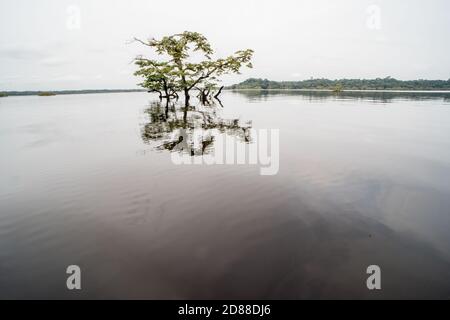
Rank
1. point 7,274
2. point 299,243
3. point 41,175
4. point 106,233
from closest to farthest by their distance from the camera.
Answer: point 7,274
point 299,243
point 106,233
point 41,175

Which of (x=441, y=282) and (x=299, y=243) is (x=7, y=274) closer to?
(x=299, y=243)

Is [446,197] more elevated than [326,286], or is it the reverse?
[446,197]

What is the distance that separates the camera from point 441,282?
14.4 feet

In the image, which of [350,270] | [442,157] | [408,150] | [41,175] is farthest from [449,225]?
[41,175]

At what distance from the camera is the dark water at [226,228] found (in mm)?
4371

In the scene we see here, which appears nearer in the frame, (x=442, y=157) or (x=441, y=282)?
A: (x=441, y=282)

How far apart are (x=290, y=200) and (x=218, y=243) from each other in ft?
9.49

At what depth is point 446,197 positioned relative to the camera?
24.8ft

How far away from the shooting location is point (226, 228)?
19.7 feet

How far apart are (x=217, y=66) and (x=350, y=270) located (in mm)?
43733

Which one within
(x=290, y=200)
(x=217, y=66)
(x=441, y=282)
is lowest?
(x=441, y=282)

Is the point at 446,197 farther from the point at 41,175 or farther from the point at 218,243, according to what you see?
the point at 41,175

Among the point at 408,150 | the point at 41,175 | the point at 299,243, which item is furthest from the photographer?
the point at 408,150

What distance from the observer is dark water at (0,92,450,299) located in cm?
437
